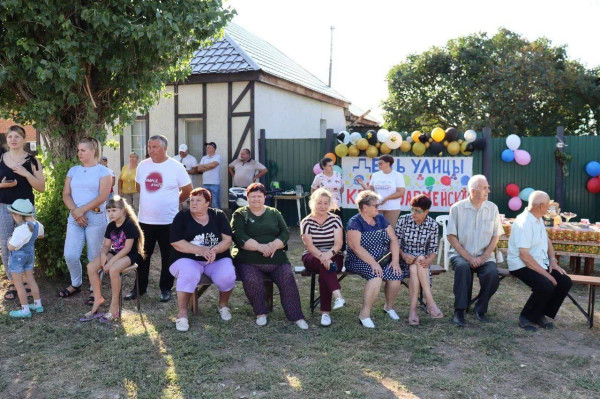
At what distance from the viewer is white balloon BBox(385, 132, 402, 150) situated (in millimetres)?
9781

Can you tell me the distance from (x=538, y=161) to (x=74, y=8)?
8.32 m

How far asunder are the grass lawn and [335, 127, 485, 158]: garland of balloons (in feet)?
15.9

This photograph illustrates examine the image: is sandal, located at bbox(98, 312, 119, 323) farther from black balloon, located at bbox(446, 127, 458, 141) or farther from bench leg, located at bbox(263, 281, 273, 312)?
black balloon, located at bbox(446, 127, 458, 141)

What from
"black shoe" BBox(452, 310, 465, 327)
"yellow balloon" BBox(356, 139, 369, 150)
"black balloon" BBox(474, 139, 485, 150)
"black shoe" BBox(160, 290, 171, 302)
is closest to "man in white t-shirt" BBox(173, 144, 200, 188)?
"yellow balloon" BBox(356, 139, 369, 150)

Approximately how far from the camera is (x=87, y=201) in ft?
17.0

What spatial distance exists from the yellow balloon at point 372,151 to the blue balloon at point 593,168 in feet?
12.7

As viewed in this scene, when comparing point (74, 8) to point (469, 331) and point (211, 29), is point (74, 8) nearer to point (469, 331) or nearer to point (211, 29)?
point (211, 29)

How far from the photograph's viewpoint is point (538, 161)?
9.80 meters

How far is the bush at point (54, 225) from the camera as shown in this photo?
5766 mm

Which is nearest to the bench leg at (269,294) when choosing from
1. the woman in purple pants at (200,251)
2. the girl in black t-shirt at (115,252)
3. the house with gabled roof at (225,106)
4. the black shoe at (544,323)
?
the woman in purple pants at (200,251)

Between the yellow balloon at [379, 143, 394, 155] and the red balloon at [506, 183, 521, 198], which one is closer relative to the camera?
the red balloon at [506, 183, 521, 198]

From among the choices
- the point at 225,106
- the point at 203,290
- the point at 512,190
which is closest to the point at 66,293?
the point at 203,290

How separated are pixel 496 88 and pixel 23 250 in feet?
54.5

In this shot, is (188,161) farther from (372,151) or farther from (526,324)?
(526,324)
